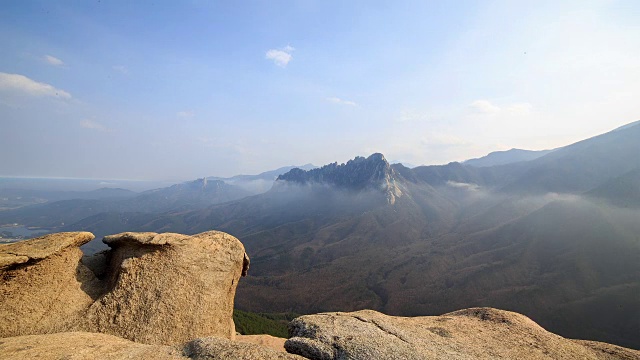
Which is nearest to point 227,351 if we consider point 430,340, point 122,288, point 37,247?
point 122,288

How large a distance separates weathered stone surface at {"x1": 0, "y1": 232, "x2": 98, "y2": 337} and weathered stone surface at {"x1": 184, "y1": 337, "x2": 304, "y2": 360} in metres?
9.67

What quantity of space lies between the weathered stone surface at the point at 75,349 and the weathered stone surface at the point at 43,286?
3.04m

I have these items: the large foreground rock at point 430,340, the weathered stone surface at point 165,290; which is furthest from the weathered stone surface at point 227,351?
the weathered stone surface at point 165,290

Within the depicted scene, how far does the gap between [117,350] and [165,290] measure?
6.79 metres

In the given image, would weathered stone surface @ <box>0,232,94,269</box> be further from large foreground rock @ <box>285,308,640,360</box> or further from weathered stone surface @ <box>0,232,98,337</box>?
large foreground rock @ <box>285,308,640,360</box>

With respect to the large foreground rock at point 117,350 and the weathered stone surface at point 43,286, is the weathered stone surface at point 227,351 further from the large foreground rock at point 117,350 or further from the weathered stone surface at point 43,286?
the weathered stone surface at point 43,286

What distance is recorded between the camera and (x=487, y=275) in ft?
353

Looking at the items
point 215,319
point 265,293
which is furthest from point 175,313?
point 265,293

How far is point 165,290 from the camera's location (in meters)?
19.8

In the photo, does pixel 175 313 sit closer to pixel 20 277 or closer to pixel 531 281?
pixel 20 277

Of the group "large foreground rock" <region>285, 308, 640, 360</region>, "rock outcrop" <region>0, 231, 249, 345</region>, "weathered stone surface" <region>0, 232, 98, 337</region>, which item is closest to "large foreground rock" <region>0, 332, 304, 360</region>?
"weathered stone surface" <region>0, 232, 98, 337</region>

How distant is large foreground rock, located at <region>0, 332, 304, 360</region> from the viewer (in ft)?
39.6

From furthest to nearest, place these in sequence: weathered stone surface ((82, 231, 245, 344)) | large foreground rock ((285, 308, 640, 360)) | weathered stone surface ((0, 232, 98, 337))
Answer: weathered stone surface ((82, 231, 245, 344)) → weathered stone surface ((0, 232, 98, 337)) → large foreground rock ((285, 308, 640, 360))

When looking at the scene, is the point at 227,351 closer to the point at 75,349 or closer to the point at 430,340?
the point at 75,349
